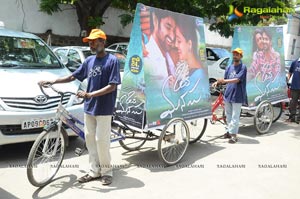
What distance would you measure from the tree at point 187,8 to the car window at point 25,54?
598cm

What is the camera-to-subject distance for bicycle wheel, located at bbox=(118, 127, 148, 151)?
18.1 feet

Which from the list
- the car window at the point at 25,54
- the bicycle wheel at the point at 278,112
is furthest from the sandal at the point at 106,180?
the bicycle wheel at the point at 278,112

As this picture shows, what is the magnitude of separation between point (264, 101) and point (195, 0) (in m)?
5.95

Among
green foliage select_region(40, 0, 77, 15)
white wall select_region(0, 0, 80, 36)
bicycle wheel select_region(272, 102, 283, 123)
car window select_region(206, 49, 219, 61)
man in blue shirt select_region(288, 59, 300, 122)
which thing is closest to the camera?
bicycle wheel select_region(272, 102, 283, 123)

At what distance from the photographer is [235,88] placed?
6.71m

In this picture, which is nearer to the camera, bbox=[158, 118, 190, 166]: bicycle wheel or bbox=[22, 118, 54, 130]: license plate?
bbox=[22, 118, 54, 130]: license plate

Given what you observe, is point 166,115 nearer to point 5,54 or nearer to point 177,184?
point 177,184

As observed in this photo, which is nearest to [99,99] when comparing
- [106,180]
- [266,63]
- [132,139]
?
[106,180]

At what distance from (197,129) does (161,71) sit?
1935 millimetres

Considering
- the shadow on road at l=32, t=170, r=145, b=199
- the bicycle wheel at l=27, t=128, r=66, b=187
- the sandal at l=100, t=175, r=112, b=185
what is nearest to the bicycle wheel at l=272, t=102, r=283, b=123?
the shadow on road at l=32, t=170, r=145, b=199

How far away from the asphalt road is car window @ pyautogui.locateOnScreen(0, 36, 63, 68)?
131cm

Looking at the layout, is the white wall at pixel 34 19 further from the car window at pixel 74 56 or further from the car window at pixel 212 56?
the car window at pixel 212 56

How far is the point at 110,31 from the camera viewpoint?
15758 mm

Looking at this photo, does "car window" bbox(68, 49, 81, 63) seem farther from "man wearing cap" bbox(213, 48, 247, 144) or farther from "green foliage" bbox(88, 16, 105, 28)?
"green foliage" bbox(88, 16, 105, 28)
